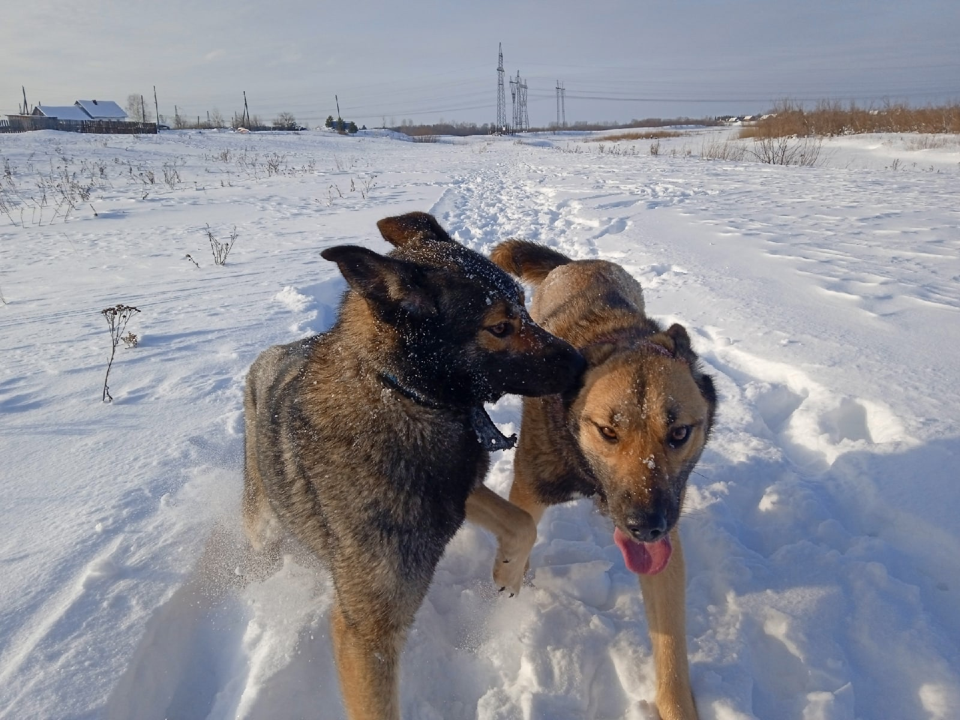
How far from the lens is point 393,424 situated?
2150 millimetres

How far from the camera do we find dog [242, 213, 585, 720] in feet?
6.74

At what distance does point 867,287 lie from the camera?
18.7ft

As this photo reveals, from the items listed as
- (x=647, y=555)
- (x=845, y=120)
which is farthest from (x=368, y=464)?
(x=845, y=120)

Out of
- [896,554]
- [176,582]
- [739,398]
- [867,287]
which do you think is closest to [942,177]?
[867,287]

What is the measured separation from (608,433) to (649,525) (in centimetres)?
42

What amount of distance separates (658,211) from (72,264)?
31.4ft

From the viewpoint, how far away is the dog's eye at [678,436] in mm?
2299

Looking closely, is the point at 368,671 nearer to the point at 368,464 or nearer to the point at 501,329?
the point at 368,464

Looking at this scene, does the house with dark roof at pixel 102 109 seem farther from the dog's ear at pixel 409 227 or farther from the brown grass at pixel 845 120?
the dog's ear at pixel 409 227

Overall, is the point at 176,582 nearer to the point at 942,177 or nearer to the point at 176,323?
the point at 176,323

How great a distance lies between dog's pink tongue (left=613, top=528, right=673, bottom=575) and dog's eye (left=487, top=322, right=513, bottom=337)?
0.92 meters

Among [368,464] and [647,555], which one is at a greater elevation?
[368,464]

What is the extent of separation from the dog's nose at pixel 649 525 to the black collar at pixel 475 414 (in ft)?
1.94

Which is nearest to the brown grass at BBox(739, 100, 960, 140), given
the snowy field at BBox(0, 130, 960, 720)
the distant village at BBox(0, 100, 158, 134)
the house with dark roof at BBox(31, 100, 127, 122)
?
the snowy field at BBox(0, 130, 960, 720)
